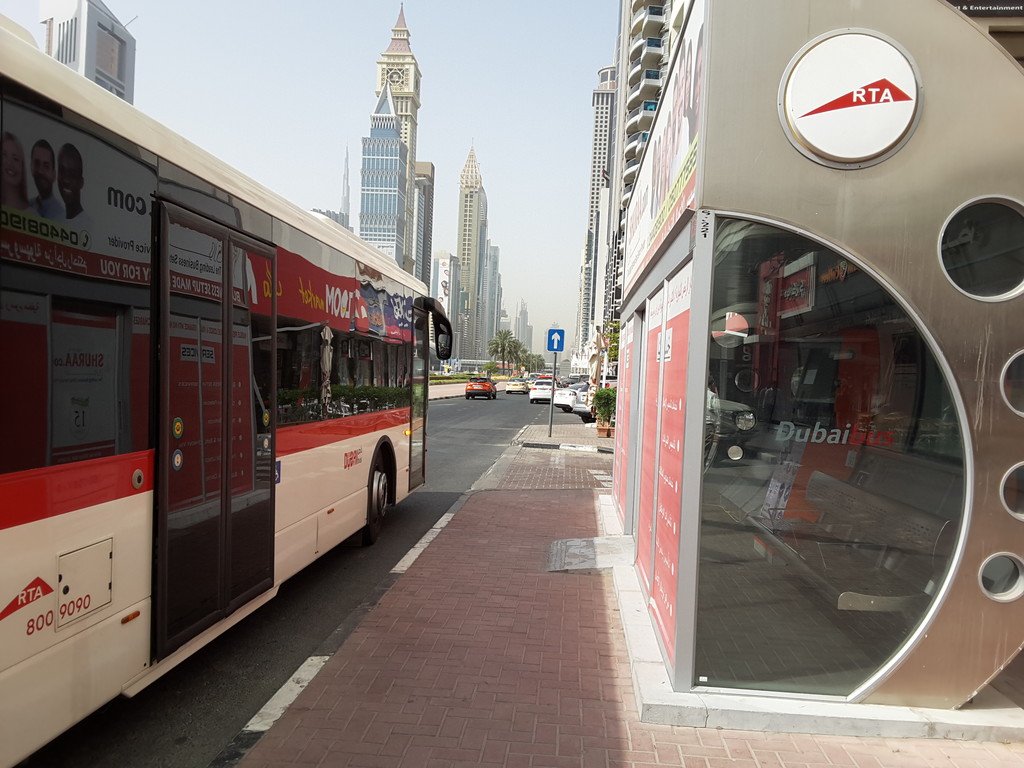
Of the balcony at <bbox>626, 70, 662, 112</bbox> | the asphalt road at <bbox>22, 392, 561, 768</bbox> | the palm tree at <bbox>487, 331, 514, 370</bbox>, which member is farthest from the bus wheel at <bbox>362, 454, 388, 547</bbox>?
the palm tree at <bbox>487, 331, 514, 370</bbox>

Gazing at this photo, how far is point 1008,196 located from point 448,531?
6443mm

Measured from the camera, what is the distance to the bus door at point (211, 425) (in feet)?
12.1

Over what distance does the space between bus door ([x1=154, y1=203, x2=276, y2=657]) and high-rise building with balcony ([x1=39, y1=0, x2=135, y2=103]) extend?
50.2 m

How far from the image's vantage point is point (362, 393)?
23.3ft

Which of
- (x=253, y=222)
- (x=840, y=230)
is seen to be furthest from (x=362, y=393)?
(x=840, y=230)

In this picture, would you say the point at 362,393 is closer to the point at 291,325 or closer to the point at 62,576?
the point at 291,325

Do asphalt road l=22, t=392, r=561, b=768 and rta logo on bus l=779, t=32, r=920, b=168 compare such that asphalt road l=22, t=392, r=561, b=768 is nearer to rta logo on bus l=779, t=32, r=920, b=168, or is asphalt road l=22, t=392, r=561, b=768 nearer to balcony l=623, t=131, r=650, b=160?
rta logo on bus l=779, t=32, r=920, b=168

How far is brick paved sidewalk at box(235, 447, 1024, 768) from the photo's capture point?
11.6ft

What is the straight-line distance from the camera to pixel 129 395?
334cm

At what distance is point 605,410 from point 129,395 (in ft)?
61.7

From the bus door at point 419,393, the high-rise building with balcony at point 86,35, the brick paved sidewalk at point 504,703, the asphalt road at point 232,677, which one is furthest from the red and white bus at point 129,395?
the high-rise building with balcony at point 86,35

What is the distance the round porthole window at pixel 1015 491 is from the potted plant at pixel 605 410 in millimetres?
17199

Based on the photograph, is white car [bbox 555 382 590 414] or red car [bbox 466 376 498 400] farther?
red car [bbox 466 376 498 400]

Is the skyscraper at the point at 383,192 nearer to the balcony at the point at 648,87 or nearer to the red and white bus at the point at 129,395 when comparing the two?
the balcony at the point at 648,87
